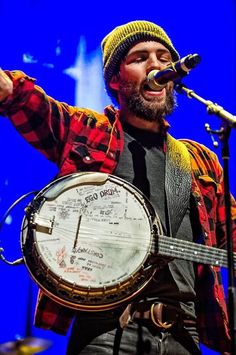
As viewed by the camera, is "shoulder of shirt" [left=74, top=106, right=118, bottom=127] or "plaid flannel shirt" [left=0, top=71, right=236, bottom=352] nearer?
"plaid flannel shirt" [left=0, top=71, right=236, bottom=352]

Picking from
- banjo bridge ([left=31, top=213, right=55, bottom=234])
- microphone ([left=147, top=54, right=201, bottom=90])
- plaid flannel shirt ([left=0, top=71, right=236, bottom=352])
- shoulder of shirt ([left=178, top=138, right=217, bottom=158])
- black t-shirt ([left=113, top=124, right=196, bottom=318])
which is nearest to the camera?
microphone ([left=147, top=54, right=201, bottom=90])

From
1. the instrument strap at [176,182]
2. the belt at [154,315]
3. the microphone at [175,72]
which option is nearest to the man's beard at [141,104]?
the instrument strap at [176,182]

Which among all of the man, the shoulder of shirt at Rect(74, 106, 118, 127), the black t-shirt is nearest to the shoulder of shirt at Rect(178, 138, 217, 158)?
the man

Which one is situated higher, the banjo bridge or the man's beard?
the man's beard

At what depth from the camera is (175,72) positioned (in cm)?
219

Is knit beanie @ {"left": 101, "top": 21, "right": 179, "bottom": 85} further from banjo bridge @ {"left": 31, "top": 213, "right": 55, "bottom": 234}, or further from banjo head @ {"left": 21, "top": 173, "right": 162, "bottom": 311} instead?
banjo bridge @ {"left": 31, "top": 213, "right": 55, "bottom": 234}

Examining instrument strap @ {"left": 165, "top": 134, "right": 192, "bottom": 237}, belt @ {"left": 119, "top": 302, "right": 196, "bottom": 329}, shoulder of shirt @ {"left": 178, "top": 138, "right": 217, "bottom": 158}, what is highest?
shoulder of shirt @ {"left": 178, "top": 138, "right": 217, "bottom": 158}

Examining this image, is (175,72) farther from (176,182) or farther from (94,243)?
(94,243)

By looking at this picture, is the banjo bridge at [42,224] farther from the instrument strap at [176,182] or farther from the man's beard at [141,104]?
the man's beard at [141,104]

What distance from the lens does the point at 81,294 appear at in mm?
2199

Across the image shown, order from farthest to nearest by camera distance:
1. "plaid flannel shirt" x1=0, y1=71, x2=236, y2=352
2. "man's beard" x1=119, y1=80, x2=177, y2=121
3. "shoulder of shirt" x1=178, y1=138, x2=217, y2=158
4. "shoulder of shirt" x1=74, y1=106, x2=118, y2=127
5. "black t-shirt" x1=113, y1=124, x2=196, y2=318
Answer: "shoulder of shirt" x1=178, y1=138, x2=217, y2=158 → "man's beard" x1=119, y1=80, x2=177, y2=121 → "shoulder of shirt" x1=74, y1=106, x2=118, y2=127 → "plaid flannel shirt" x1=0, y1=71, x2=236, y2=352 → "black t-shirt" x1=113, y1=124, x2=196, y2=318

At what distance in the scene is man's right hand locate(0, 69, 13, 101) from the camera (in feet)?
7.83

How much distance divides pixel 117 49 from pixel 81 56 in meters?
0.17

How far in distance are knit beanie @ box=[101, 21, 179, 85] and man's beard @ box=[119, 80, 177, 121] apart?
10cm
